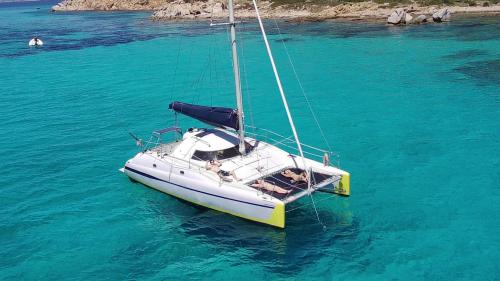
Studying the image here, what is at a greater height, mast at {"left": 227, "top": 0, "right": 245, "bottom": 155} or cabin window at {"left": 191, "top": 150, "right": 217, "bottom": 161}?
mast at {"left": 227, "top": 0, "right": 245, "bottom": 155}

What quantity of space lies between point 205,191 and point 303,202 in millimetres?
4996

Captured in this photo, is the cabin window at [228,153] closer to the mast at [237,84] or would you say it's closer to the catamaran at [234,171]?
the catamaran at [234,171]

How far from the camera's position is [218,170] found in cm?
2334

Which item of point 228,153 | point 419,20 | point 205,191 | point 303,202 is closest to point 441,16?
point 419,20

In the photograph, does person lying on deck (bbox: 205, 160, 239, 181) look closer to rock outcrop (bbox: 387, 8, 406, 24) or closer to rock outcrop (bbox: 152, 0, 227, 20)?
rock outcrop (bbox: 387, 8, 406, 24)

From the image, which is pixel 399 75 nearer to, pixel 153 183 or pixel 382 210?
pixel 382 210

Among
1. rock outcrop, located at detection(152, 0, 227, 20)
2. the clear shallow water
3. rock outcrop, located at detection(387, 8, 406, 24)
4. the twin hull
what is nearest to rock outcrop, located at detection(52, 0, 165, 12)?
rock outcrop, located at detection(152, 0, 227, 20)

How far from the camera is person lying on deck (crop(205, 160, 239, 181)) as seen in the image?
74.8ft

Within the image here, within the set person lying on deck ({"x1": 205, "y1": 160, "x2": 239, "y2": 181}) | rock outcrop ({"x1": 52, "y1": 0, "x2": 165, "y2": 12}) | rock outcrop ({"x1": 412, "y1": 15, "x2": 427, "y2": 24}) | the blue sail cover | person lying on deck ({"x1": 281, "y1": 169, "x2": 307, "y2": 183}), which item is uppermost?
rock outcrop ({"x1": 52, "y1": 0, "x2": 165, "y2": 12})

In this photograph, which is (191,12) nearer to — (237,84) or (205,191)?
(237,84)

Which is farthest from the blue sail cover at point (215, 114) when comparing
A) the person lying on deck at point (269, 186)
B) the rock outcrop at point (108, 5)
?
the rock outcrop at point (108, 5)

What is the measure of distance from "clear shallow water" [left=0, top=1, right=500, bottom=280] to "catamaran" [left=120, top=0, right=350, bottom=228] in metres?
1.15

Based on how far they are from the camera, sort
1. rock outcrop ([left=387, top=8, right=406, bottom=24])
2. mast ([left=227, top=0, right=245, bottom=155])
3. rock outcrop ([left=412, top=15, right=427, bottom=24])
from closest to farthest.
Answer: mast ([left=227, top=0, right=245, bottom=155]) → rock outcrop ([left=387, top=8, right=406, bottom=24]) → rock outcrop ([left=412, top=15, right=427, bottom=24])

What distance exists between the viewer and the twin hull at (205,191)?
20922mm
